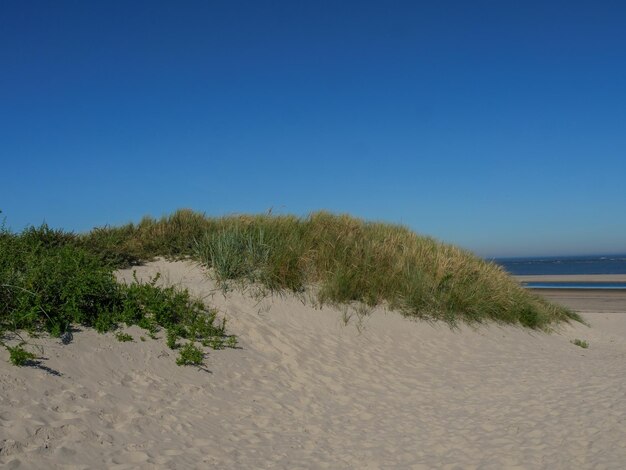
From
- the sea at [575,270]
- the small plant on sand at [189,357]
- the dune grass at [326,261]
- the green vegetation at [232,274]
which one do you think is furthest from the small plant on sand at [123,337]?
the sea at [575,270]

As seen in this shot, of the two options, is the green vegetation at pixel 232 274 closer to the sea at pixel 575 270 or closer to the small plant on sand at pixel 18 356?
the small plant on sand at pixel 18 356

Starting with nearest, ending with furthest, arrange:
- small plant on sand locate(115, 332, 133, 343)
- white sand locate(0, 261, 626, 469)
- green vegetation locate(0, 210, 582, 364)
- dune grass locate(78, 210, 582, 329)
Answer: white sand locate(0, 261, 626, 469) → small plant on sand locate(115, 332, 133, 343) → green vegetation locate(0, 210, 582, 364) → dune grass locate(78, 210, 582, 329)

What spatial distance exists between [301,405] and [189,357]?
66.5 inches

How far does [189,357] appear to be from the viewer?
24.4 ft

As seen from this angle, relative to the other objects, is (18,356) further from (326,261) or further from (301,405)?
(326,261)

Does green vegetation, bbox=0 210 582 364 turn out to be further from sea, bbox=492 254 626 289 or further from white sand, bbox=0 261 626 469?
sea, bbox=492 254 626 289

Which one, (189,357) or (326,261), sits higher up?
(326,261)

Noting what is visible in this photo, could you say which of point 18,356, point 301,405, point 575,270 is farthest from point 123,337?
point 575,270

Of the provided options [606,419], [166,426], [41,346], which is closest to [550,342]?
[606,419]

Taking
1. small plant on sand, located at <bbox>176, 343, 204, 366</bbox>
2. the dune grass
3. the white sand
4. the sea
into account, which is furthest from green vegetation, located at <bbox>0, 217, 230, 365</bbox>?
the sea

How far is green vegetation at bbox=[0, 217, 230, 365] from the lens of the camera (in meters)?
6.77

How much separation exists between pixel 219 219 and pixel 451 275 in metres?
6.38

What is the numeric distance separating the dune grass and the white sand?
1023 millimetres

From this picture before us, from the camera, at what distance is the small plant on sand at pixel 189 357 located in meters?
7.38
